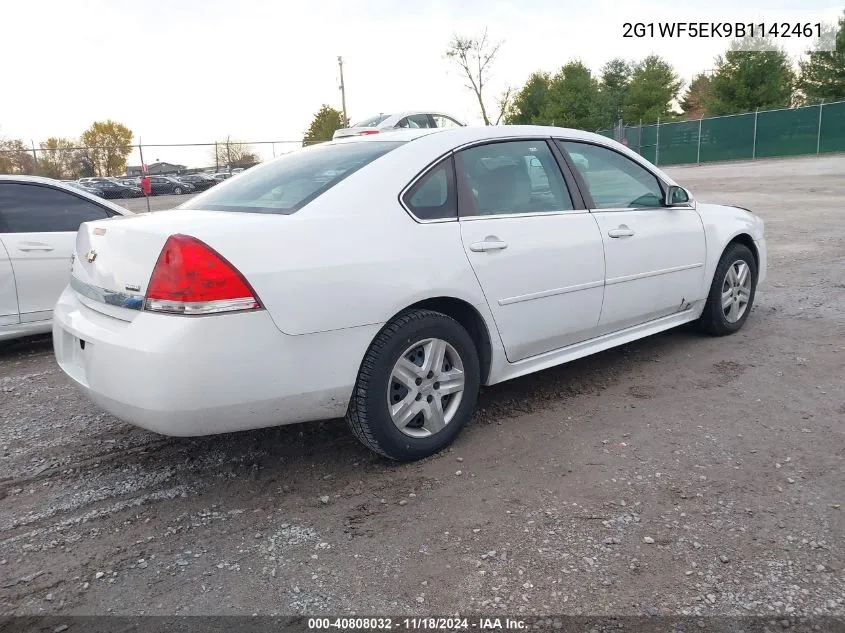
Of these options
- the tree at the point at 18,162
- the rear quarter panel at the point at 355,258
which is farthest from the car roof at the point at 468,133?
the tree at the point at 18,162

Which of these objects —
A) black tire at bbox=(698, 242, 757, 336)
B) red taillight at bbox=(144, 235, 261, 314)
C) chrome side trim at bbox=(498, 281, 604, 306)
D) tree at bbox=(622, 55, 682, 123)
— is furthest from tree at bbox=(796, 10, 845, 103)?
red taillight at bbox=(144, 235, 261, 314)

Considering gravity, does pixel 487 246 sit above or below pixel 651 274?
above

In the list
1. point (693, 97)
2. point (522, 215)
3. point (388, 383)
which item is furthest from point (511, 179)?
point (693, 97)

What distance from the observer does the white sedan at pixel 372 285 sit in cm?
272

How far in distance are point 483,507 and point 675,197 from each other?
265cm

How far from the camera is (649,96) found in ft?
181

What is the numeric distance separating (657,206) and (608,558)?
267 centimetres

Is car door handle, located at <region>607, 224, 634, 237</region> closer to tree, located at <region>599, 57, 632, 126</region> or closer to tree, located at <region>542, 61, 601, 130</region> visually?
tree, located at <region>542, 61, 601, 130</region>

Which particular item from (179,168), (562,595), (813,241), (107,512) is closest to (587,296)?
(562,595)

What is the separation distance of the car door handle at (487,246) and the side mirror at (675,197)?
62.2 inches

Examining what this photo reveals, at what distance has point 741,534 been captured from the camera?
102 inches

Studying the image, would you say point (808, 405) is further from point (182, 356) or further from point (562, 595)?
point (182, 356)

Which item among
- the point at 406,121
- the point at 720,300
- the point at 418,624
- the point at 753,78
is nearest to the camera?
the point at 418,624

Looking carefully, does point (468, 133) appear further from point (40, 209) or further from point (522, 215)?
point (40, 209)
